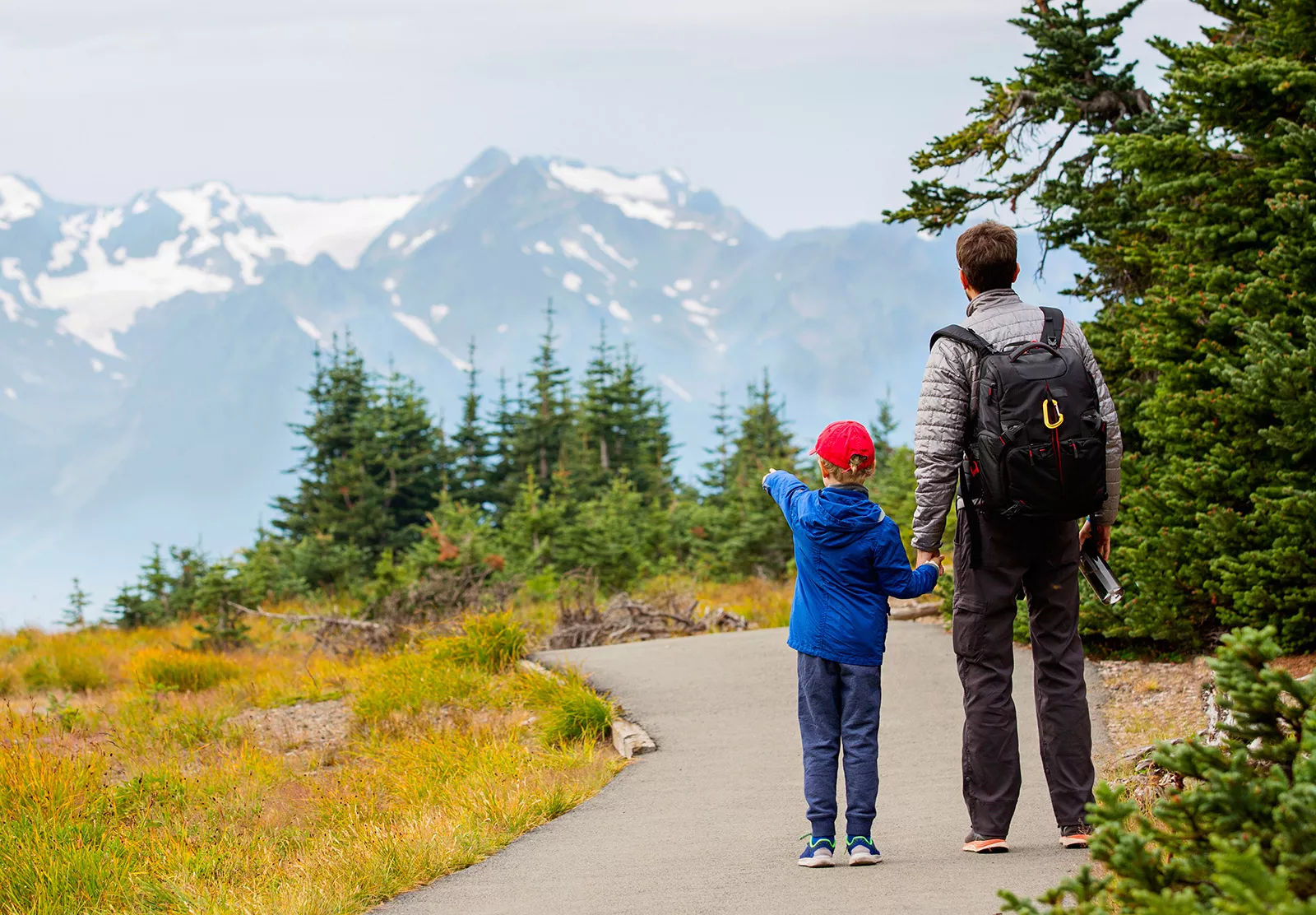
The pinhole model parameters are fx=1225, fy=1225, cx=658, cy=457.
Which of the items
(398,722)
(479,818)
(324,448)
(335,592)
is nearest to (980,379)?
(479,818)

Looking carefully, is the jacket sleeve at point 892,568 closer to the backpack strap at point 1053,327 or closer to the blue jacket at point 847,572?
the blue jacket at point 847,572

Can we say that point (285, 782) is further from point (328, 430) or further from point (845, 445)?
point (328, 430)

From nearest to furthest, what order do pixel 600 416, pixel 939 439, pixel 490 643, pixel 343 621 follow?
pixel 939 439 → pixel 490 643 → pixel 343 621 → pixel 600 416

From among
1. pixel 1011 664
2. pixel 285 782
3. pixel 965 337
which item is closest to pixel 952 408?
pixel 965 337

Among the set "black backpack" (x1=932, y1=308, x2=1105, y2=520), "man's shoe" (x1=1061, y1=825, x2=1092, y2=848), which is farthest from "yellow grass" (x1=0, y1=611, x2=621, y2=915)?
"black backpack" (x1=932, y1=308, x2=1105, y2=520)

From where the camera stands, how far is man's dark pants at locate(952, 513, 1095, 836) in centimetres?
495

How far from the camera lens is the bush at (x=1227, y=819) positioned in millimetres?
2588

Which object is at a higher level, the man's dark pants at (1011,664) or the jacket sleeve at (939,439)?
the jacket sleeve at (939,439)

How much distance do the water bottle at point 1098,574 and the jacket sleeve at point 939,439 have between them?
0.66 metres

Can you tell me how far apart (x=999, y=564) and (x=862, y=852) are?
129 centimetres

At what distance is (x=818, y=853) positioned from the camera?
5016mm

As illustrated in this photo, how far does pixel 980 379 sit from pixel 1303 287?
190 inches

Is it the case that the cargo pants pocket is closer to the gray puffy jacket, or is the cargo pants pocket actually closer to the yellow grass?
the gray puffy jacket

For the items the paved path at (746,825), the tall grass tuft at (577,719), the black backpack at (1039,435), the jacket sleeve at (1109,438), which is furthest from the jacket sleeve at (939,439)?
the tall grass tuft at (577,719)
